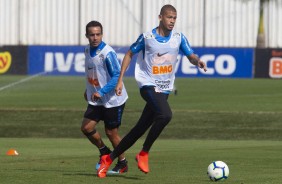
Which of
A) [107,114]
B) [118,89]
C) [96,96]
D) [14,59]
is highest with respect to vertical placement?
[118,89]

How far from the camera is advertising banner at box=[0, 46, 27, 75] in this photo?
4247 cm

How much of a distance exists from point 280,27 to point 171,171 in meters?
40.0

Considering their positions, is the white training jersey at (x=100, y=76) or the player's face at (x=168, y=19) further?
the white training jersey at (x=100, y=76)

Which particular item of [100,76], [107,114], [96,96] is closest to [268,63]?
[107,114]

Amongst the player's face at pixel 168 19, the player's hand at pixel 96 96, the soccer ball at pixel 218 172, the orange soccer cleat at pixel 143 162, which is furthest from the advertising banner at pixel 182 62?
the soccer ball at pixel 218 172

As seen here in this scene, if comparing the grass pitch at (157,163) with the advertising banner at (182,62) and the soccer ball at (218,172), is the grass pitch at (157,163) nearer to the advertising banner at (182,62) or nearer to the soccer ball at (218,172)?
the soccer ball at (218,172)

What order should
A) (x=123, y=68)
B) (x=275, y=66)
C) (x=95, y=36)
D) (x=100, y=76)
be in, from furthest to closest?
(x=275, y=66)
(x=100, y=76)
(x=95, y=36)
(x=123, y=68)

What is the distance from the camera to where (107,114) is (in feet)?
45.5

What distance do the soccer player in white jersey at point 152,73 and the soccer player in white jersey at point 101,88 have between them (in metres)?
0.50

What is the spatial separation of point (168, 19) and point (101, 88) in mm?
1399

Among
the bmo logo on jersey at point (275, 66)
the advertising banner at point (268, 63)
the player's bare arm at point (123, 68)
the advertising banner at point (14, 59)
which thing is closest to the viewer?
the player's bare arm at point (123, 68)

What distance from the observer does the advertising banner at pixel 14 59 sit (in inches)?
1672

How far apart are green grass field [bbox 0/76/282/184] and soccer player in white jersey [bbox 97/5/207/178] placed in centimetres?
45

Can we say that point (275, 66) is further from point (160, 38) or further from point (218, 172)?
point (218, 172)
